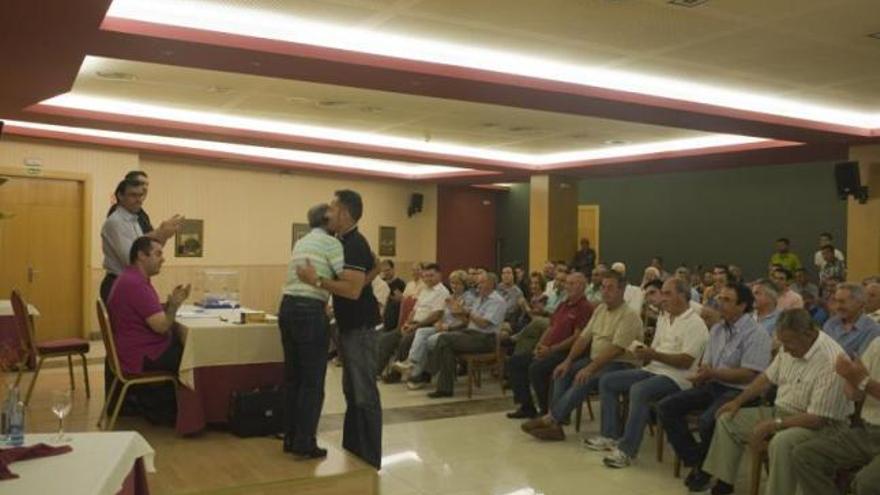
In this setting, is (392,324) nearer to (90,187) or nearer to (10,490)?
(90,187)

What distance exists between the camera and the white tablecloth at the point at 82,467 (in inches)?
74.4

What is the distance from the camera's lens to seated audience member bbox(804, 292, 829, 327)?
20.3ft

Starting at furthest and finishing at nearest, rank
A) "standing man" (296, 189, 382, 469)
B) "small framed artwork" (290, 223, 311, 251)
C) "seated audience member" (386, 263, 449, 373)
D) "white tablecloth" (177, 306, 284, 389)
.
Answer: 1. "small framed artwork" (290, 223, 311, 251)
2. "seated audience member" (386, 263, 449, 373)
3. "white tablecloth" (177, 306, 284, 389)
4. "standing man" (296, 189, 382, 469)

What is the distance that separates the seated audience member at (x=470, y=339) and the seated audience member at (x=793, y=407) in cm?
294

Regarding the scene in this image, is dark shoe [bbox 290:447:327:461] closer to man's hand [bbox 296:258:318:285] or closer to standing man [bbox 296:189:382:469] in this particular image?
standing man [bbox 296:189:382:469]

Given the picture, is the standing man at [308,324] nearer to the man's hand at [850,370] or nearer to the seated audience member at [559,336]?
the seated audience member at [559,336]

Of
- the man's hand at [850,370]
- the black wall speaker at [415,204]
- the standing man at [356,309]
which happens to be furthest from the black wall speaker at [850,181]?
the black wall speaker at [415,204]

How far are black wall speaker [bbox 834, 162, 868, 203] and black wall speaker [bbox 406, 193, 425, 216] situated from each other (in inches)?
274

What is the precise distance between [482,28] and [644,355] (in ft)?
7.34

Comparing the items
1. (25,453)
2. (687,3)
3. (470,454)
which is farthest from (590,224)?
(25,453)

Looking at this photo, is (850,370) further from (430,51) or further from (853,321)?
(430,51)

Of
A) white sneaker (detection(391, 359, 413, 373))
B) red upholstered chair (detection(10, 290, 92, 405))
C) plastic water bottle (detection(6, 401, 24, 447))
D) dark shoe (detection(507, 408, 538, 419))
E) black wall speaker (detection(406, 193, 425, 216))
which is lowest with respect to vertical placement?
dark shoe (detection(507, 408, 538, 419))

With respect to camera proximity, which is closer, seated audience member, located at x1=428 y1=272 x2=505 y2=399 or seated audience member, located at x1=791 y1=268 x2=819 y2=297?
seated audience member, located at x1=428 y1=272 x2=505 y2=399

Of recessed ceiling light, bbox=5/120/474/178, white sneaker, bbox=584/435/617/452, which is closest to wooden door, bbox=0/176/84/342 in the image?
recessed ceiling light, bbox=5/120/474/178
